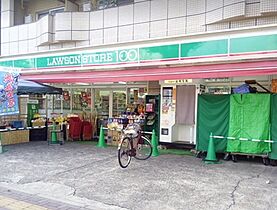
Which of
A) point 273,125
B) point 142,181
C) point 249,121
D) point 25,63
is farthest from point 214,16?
point 25,63

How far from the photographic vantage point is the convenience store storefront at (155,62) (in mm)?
8227

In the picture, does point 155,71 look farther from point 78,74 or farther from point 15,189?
point 15,189

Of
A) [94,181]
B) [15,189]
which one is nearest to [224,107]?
[94,181]

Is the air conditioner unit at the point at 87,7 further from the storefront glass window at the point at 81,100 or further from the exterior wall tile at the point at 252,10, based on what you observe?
the exterior wall tile at the point at 252,10

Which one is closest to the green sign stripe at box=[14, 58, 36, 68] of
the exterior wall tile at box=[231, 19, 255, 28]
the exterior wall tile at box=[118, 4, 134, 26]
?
the exterior wall tile at box=[118, 4, 134, 26]

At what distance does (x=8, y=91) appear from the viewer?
10.4 meters

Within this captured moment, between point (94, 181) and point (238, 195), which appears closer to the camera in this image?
point (238, 195)

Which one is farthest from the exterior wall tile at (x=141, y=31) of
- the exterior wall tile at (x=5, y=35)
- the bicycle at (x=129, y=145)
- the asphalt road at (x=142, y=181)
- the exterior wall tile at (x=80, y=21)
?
the exterior wall tile at (x=5, y=35)

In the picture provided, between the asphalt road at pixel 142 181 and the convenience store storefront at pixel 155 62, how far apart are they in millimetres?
2626

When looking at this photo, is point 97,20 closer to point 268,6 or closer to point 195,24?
point 195,24

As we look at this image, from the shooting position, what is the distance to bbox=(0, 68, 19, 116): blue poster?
33.7 feet

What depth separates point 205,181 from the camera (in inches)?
269

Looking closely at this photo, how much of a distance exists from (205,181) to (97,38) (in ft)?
25.6

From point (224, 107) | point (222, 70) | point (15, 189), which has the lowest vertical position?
point (15, 189)
